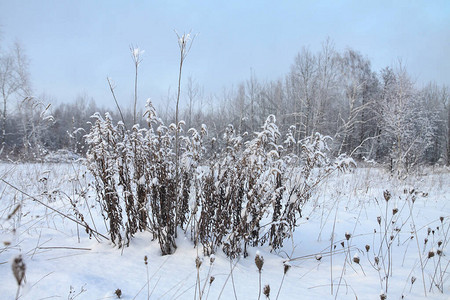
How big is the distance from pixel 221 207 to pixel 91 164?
4.38 feet

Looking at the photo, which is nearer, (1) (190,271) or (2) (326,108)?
(1) (190,271)

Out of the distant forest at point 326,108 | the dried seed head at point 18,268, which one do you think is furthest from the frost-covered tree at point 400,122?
the dried seed head at point 18,268

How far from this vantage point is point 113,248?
2.32 m

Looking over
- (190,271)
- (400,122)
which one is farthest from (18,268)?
(400,122)

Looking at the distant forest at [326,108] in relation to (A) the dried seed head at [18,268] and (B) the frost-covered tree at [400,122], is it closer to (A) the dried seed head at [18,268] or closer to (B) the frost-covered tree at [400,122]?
(B) the frost-covered tree at [400,122]

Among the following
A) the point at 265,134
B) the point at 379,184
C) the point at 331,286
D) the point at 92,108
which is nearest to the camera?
the point at 331,286

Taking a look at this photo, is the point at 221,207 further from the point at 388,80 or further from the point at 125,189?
the point at 388,80

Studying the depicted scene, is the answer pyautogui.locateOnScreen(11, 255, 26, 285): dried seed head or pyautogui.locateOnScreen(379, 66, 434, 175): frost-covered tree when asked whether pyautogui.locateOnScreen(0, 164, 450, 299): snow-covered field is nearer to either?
pyautogui.locateOnScreen(11, 255, 26, 285): dried seed head

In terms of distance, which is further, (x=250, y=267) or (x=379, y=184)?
(x=379, y=184)

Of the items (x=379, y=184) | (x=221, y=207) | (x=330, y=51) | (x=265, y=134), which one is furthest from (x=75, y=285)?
(x=330, y=51)

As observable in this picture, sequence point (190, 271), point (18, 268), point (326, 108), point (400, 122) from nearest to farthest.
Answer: point (18, 268) → point (190, 271) → point (400, 122) → point (326, 108)

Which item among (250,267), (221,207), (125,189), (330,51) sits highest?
(330,51)

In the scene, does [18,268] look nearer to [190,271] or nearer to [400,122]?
[190,271]

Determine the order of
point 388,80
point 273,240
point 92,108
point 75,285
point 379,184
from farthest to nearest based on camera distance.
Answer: point 92,108, point 388,80, point 379,184, point 273,240, point 75,285
